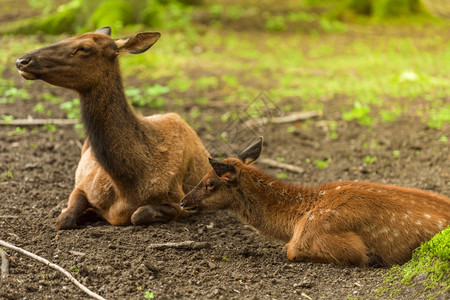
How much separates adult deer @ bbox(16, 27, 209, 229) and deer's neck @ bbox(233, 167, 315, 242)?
0.91 metres

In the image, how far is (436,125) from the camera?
9992mm

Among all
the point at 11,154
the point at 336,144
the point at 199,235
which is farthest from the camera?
the point at 336,144

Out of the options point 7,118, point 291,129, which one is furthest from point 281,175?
point 7,118

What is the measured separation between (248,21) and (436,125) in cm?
1062

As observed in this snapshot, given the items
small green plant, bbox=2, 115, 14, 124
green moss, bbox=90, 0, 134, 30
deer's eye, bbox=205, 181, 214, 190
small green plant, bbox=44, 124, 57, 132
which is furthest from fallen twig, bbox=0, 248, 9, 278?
green moss, bbox=90, 0, 134, 30

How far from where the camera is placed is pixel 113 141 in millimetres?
6137

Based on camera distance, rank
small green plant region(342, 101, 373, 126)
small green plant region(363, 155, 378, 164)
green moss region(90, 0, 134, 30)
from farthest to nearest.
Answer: green moss region(90, 0, 134, 30) < small green plant region(342, 101, 373, 126) < small green plant region(363, 155, 378, 164)

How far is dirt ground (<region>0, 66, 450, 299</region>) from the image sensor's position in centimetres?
498

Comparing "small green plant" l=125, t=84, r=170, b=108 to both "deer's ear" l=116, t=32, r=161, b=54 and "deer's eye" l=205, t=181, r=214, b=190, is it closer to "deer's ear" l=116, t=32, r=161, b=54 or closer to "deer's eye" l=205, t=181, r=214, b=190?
"deer's ear" l=116, t=32, r=161, b=54

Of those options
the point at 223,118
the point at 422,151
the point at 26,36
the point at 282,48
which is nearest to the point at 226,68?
the point at 282,48

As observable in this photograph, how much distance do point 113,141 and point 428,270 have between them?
344 centimetres

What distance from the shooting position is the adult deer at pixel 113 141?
5.86 m

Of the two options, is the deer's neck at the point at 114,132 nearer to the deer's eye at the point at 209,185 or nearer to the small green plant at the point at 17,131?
the deer's eye at the point at 209,185

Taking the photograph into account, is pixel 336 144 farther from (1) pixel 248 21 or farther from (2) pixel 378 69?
(1) pixel 248 21
